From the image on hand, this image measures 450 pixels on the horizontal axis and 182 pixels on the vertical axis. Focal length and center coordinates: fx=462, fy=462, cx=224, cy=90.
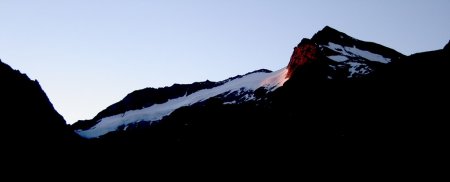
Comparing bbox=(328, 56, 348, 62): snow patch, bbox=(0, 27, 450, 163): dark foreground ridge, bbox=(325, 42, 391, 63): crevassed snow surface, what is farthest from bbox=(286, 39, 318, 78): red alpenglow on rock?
bbox=(325, 42, 391, 63): crevassed snow surface

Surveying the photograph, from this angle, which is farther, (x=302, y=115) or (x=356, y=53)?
(x=356, y=53)

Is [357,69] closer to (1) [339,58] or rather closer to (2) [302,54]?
(1) [339,58]

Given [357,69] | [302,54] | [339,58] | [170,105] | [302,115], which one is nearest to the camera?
[302,115]

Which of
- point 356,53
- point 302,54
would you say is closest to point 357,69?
point 302,54

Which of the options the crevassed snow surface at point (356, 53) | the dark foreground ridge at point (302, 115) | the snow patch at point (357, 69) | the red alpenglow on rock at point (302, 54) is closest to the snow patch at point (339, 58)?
the dark foreground ridge at point (302, 115)

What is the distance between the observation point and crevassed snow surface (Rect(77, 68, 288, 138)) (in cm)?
→ 5371

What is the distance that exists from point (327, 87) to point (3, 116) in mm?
25931

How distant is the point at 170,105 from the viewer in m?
67.8

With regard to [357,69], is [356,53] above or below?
above

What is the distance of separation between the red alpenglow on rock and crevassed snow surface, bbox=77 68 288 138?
177 cm

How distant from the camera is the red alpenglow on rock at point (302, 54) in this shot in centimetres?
4555

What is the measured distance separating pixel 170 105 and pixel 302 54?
87.0 ft

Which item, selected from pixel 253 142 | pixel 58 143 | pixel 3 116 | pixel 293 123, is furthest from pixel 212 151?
pixel 3 116

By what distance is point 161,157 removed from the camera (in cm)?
4156
